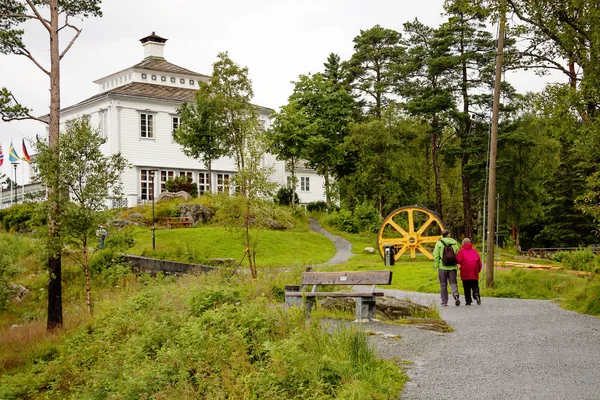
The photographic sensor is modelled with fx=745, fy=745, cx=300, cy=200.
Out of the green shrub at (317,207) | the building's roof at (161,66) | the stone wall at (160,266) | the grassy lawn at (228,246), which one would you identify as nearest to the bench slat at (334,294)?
the stone wall at (160,266)

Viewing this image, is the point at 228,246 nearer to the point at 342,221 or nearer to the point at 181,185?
the point at 342,221

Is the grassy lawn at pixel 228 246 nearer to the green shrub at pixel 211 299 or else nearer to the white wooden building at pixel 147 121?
the white wooden building at pixel 147 121

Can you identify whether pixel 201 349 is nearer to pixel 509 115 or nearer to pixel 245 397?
pixel 245 397

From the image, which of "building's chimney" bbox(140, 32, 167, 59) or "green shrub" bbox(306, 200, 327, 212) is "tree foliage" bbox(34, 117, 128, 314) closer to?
"green shrub" bbox(306, 200, 327, 212)

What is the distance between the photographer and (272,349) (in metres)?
10.1

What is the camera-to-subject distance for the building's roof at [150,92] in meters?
56.5

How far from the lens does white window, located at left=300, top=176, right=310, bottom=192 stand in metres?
67.2

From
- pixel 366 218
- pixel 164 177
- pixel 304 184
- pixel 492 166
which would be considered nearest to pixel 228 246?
pixel 366 218

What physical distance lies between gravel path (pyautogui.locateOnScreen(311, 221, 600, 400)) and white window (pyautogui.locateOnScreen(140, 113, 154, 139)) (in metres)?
42.4

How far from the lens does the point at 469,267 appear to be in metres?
19.1

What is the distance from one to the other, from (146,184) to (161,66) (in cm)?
1188

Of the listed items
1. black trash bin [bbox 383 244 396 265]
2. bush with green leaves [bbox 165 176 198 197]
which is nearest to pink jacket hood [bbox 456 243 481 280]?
black trash bin [bbox 383 244 396 265]

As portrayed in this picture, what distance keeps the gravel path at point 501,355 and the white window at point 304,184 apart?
1951 inches

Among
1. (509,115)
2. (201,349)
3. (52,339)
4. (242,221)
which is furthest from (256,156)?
(509,115)
